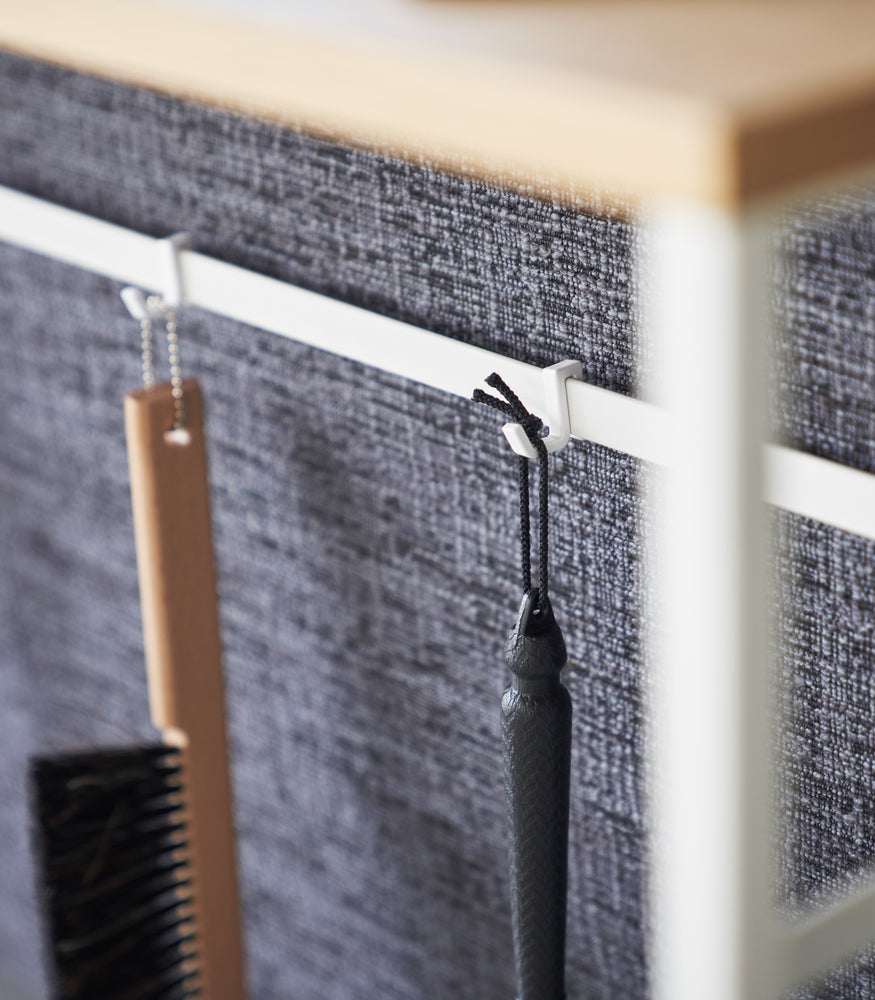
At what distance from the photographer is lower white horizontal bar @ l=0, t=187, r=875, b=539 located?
406 mm

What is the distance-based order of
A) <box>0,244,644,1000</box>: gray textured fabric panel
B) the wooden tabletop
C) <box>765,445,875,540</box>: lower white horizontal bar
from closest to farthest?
the wooden tabletop
<box>765,445,875,540</box>: lower white horizontal bar
<box>0,244,644,1000</box>: gray textured fabric panel

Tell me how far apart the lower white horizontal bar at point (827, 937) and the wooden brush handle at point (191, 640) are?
1.15 feet

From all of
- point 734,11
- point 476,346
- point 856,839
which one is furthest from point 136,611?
point 734,11

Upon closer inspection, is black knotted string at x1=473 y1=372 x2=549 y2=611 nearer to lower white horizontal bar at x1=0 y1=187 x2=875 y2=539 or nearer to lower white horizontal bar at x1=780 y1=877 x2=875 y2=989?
lower white horizontal bar at x1=0 y1=187 x2=875 y2=539

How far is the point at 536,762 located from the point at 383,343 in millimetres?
180

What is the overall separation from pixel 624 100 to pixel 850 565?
0.86 ft

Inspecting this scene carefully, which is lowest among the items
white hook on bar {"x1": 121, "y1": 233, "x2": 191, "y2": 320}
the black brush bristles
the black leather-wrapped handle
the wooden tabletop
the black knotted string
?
the black brush bristles

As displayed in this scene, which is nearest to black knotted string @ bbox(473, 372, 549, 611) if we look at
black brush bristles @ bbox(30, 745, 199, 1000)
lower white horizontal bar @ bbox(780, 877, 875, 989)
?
lower white horizontal bar @ bbox(780, 877, 875, 989)

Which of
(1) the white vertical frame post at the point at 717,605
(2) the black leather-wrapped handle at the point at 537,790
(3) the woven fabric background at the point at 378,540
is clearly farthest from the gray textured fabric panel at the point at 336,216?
(1) the white vertical frame post at the point at 717,605

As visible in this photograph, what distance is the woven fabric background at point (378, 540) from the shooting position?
0.46 meters

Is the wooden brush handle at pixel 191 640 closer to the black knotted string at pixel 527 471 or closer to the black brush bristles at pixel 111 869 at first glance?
the black brush bristles at pixel 111 869

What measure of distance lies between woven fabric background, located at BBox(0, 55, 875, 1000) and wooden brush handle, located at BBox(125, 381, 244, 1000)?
0.07 m

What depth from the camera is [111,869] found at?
649mm

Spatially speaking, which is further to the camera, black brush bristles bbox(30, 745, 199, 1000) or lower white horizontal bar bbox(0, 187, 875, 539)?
black brush bristles bbox(30, 745, 199, 1000)
